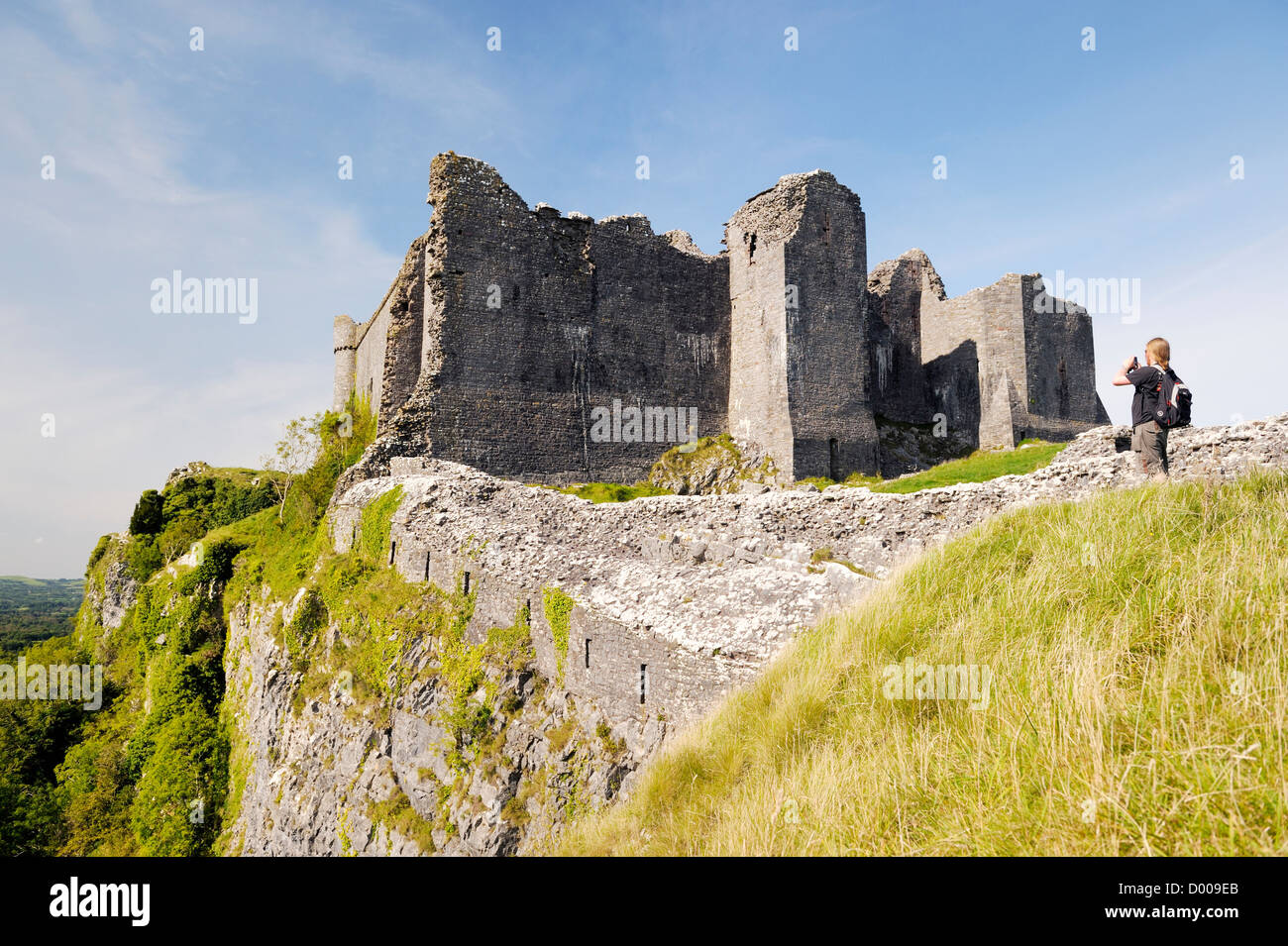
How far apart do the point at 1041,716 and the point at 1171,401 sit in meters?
5.53

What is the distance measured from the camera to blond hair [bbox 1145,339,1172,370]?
7.30 metres

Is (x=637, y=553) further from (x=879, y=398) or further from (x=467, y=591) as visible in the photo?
(x=879, y=398)

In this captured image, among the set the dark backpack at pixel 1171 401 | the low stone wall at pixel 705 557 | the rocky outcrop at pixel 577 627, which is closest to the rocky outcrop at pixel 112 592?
the rocky outcrop at pixel 577 627

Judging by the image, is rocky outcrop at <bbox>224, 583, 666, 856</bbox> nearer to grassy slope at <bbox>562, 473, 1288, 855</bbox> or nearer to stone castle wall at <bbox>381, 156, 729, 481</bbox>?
grassy slope at <bbox>562, 473, 1288, 855</bbox>

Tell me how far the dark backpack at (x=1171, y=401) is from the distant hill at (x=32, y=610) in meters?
42.1

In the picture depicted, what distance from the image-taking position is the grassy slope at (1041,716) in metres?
2.83

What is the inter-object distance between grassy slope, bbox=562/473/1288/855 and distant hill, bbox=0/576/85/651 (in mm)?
39985

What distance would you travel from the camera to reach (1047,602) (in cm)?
486

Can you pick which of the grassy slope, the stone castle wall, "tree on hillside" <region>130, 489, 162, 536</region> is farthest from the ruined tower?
"tree on hillside" <region>130, 489, 162, 536</region>

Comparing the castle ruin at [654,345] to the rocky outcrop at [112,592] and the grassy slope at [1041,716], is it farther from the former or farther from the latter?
the grassy slope at [1041,716]

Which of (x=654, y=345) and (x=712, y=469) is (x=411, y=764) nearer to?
(x=712, y=469)

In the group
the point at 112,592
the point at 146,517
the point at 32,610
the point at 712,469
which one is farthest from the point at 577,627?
the point at 32,610

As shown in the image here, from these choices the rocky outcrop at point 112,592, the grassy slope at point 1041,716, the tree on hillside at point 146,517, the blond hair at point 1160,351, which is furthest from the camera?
the tree on hillside at point 146,517
